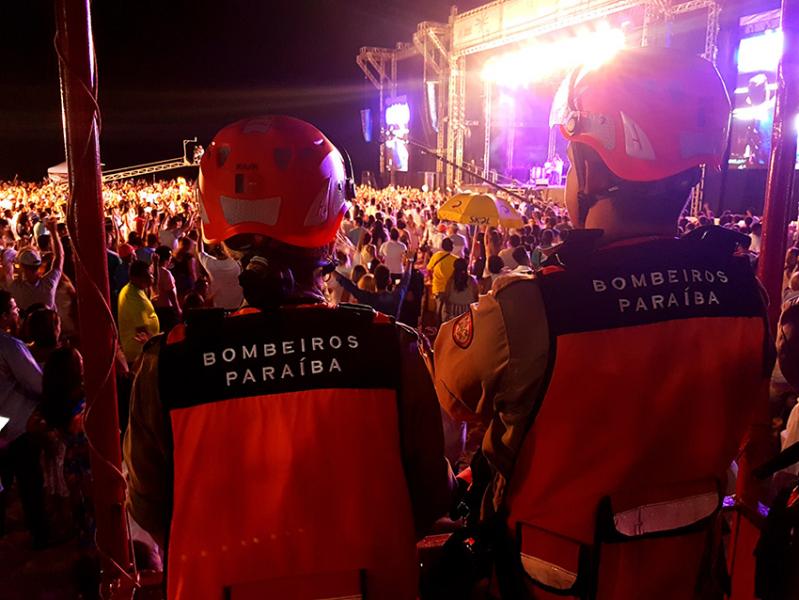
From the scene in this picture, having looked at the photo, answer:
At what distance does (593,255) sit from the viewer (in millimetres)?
1737

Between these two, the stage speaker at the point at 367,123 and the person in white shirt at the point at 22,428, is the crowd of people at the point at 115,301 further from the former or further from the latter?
the stage speaker at the point at 367,123

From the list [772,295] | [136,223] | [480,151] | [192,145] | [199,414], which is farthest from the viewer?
[480,151]

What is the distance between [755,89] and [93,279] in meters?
22.6

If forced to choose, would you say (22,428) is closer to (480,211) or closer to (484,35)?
(480,211)

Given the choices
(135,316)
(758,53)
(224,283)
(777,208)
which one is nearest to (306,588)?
(777,208)

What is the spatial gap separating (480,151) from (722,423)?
32926 mm

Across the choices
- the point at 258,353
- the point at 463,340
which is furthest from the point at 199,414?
the point at 463,340

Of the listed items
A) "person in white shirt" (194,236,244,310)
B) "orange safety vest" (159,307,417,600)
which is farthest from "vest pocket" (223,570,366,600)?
"person in white shirt" (194,236,244,310)

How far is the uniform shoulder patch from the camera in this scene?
1.74 m

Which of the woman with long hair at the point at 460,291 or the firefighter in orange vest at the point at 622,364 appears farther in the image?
the woman with long hair at the point at 460,291

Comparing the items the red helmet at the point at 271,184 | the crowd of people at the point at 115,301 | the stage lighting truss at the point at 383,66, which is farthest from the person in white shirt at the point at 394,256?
the stage lighting truss at the point at 383,66

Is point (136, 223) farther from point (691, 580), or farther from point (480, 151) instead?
point (480, 151)

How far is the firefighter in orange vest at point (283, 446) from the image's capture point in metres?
1.49

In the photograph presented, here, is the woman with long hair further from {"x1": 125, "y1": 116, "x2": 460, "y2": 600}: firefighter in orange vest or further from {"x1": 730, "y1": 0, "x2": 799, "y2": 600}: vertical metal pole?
{"x1": 125, "y1": 116, "x2": 460, "y2": 600}: firefighter in orange vest
